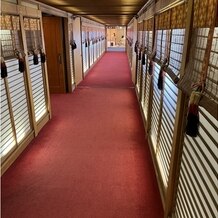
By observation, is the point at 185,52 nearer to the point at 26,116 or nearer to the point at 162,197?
the point at 162,197

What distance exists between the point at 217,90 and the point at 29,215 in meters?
2.34

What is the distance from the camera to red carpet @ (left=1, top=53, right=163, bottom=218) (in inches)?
103

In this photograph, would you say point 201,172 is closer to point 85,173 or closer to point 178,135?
point 178,135

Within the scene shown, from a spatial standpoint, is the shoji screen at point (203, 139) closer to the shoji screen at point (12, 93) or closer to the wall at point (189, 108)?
the wall at point (189, 108)

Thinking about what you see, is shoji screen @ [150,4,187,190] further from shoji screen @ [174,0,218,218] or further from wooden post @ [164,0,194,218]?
shoji screen @ [174,0,218,218]

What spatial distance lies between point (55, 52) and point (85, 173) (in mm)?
4737

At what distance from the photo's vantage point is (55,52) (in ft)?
22.8

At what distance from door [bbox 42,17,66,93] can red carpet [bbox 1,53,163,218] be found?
206 cm

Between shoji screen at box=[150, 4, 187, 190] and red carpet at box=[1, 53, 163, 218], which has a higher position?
shoji screen at box=[150, 4, 187, 190]

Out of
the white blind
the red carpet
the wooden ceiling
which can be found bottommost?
the red carpet

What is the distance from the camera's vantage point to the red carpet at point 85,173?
262cm

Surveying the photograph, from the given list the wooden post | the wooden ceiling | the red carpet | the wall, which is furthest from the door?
the wooden post

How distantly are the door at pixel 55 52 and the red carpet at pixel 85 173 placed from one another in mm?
2058

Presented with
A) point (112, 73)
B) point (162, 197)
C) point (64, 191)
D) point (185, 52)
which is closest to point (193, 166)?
point (185, 52)
